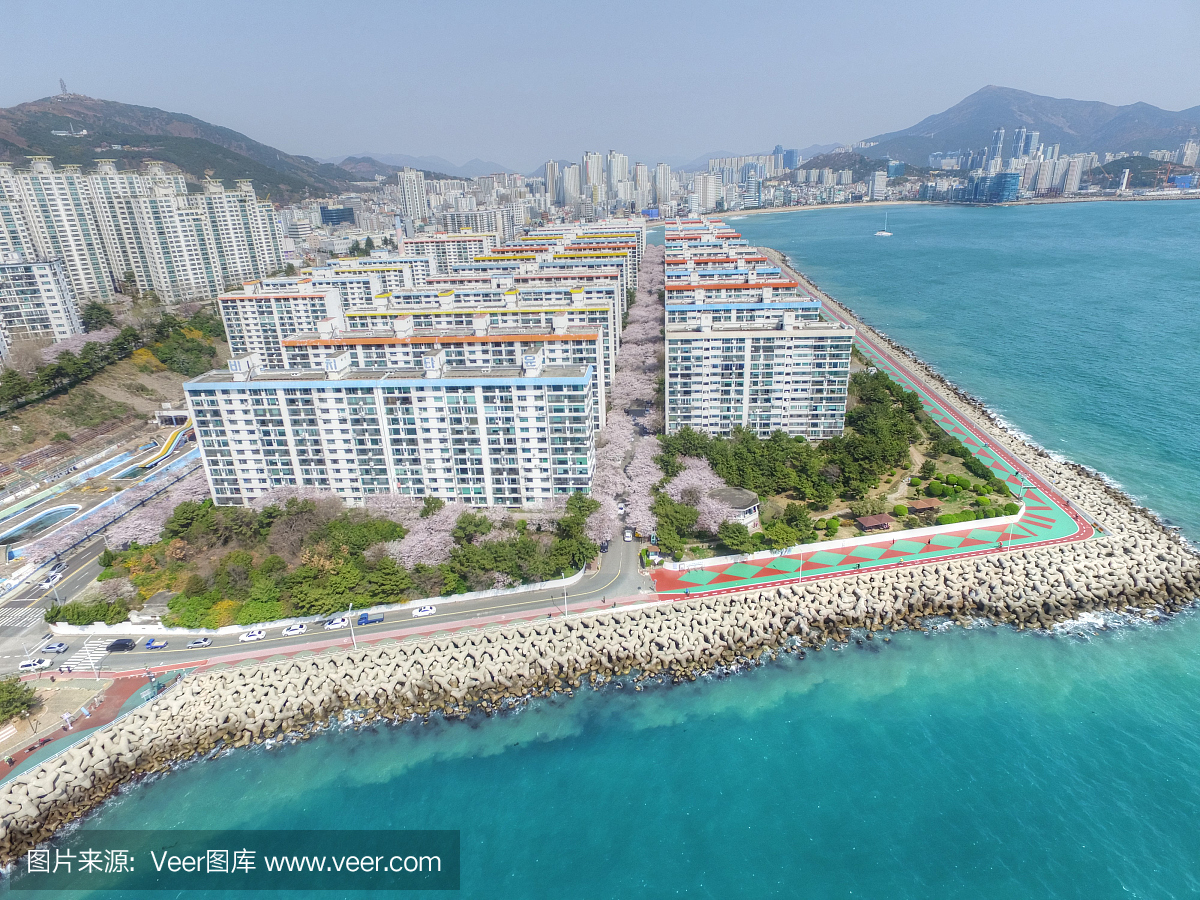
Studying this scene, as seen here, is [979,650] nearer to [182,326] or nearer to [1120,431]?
[1120,431]

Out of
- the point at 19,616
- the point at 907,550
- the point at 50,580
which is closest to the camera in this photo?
the point at 19,616

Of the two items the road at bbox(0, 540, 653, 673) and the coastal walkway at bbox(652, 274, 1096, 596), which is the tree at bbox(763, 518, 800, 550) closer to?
the coastal walkway at bbox(652, 274, 1096, 596)

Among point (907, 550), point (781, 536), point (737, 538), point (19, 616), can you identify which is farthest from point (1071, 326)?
point (19, 616)

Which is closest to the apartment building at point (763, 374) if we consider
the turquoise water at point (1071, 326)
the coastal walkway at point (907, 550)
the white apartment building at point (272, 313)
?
the coastal walkway at point (907, 550)

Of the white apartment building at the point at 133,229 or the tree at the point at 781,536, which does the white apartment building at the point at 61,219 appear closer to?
the white apartment building at the point at 133,229

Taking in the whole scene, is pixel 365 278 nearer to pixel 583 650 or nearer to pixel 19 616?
pixel 19 616

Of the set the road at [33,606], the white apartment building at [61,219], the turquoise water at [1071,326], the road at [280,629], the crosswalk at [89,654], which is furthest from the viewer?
the white apartment building at [61,219]
